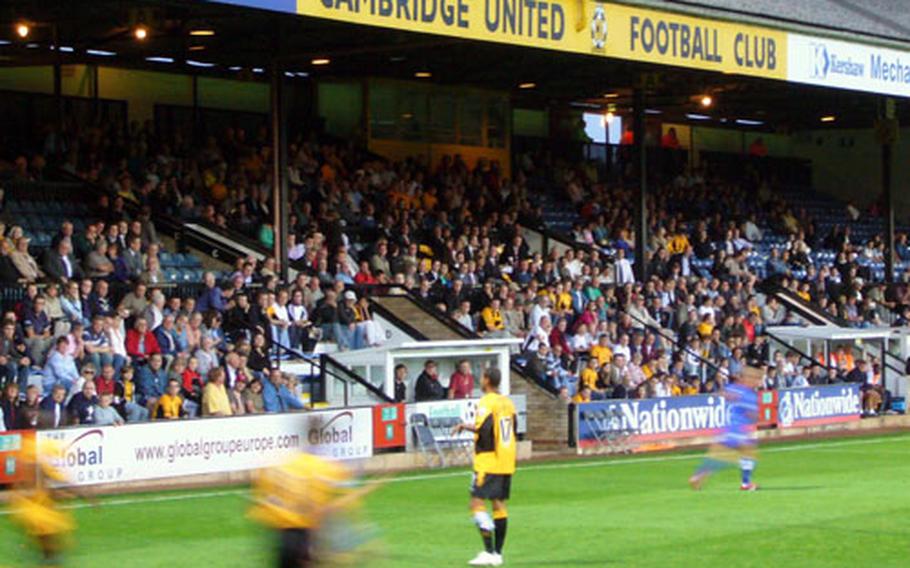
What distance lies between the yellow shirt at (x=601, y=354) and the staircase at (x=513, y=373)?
197cm

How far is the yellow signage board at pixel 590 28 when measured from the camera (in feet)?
90.3

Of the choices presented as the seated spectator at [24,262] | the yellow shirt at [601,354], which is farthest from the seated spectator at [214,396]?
the yellow shirt at [601,354]

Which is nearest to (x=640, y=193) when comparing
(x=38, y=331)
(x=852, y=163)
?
(x=38, y=331)

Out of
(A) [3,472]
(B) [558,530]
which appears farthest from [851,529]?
(A) [3,472]

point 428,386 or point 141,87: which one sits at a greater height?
point 141,87

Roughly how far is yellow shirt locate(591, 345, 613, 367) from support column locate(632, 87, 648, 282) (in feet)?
21.1

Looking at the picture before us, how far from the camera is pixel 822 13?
37625 mm

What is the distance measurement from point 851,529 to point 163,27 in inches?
741

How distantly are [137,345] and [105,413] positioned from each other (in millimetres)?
2435

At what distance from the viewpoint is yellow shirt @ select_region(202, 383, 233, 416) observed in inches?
1026

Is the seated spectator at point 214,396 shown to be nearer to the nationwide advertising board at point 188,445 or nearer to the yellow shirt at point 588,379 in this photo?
the nationwide advertising board at point 188,445

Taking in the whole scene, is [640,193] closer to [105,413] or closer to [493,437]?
[105,413]

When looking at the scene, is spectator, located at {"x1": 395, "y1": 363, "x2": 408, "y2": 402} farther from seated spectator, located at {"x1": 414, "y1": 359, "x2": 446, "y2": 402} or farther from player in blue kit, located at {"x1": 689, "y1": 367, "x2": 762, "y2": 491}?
player in blue kit, located at {"x1": 689, "y1": 367, "x2": 762, "y2": 491}

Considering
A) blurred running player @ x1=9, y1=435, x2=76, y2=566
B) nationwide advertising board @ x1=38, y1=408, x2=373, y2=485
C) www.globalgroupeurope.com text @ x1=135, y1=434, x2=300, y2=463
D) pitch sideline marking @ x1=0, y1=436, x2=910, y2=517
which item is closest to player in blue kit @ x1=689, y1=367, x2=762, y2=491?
pitch sideline marking @ x1=0, y1=436, x2=910, y2=517
